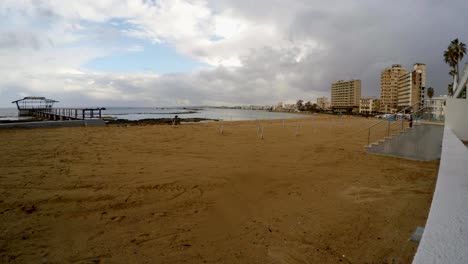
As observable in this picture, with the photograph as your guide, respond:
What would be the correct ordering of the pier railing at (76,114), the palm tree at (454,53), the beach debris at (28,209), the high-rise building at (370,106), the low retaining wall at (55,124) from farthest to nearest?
1. the high-rise building at (370,106)
2. the palm tree at (454,53)
3. the pier railing at (76,114)
4. the low retaining wall at (55,124)
5. the beach debris at (28,209)

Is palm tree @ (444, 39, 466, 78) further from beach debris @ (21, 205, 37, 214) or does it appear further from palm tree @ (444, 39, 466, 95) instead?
beach debris @ (21, 205, 37, 214)

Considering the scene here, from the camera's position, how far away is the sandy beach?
139 inches

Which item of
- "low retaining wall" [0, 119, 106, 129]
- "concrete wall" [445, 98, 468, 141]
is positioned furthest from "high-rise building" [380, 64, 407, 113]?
"low retaining wall" [0, 119, 106, 129]

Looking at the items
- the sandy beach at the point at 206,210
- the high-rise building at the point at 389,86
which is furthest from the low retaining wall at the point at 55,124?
the high-rise building at the point at 389,86

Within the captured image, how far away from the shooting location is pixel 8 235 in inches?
149

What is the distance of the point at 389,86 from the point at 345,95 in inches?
1356

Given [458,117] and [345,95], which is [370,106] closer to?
[345,95]

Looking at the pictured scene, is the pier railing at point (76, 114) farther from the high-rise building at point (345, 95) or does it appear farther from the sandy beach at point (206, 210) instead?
the high-rise building at point (345, 95)

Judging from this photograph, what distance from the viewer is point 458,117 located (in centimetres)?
1173

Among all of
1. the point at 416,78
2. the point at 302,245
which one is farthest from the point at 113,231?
the point at 416,78

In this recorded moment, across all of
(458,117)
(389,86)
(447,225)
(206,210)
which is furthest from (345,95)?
(447,225)

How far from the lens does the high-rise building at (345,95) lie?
132500 millimetres

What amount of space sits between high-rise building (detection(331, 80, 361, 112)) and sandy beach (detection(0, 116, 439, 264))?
12699cm

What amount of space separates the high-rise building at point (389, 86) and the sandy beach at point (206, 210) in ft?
366
